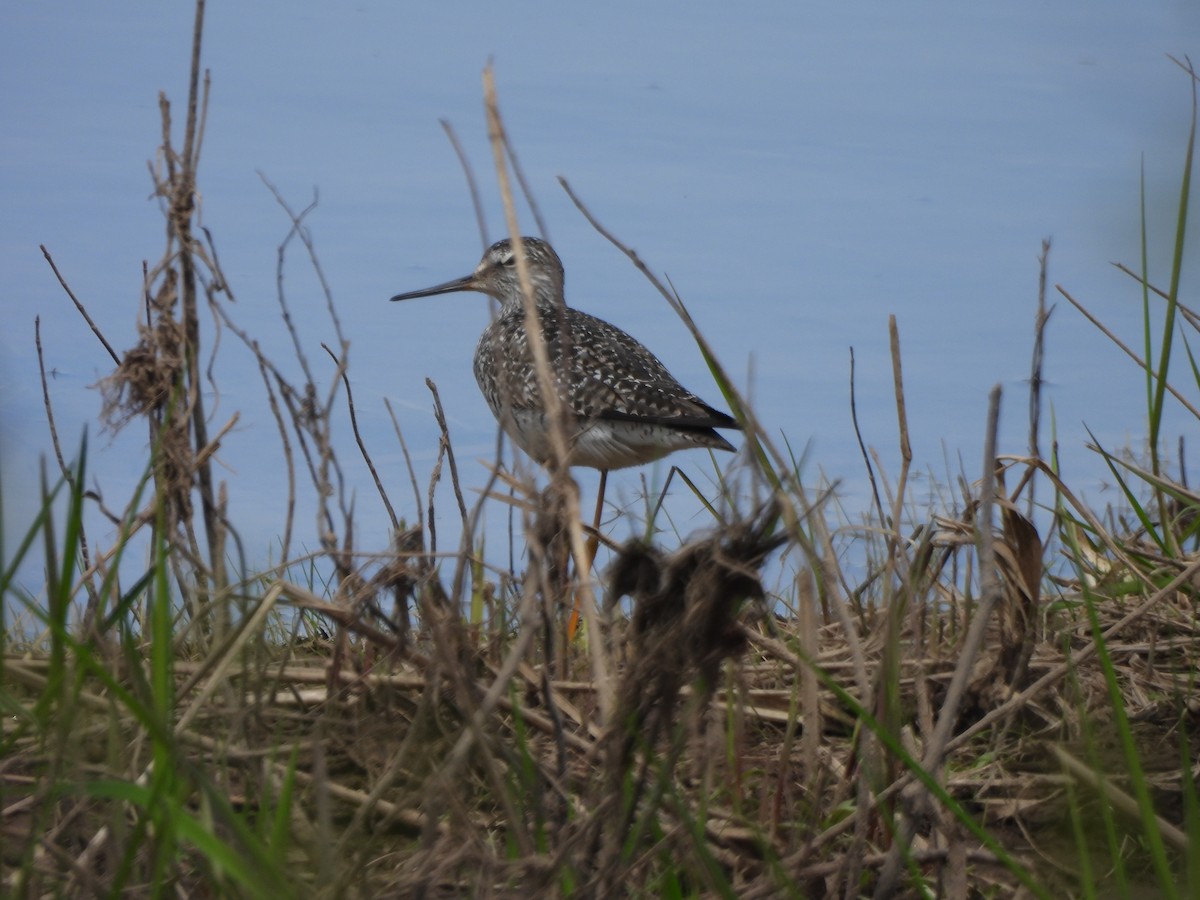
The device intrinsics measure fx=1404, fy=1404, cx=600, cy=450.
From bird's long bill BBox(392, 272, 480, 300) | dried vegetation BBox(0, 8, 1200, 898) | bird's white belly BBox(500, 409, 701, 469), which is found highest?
bird's long bill BBox(392, 272, 480, 300)

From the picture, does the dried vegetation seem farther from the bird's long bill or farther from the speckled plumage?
the bird's long bill

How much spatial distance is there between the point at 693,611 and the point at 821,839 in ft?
2.40

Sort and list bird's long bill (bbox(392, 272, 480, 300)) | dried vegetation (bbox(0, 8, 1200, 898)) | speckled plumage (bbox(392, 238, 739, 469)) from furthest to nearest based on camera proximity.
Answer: bird's long bill (bbox(392, 272, 480, 300)), speckled plumage (bbox(392, 238, 739, 469)), dried vegetation (bbox(0, 8, 1200, 898))

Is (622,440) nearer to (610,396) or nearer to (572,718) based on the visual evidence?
(610,396)

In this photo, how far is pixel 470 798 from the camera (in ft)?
8.66

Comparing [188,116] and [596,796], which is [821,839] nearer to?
[596,796]

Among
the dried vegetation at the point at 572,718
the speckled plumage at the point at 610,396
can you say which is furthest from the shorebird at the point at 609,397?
the dried vegetation at the point at 572,718

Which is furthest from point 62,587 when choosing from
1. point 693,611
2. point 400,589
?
point 693,611

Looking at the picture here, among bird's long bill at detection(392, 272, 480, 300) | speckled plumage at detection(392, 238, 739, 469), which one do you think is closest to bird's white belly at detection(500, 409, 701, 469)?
speckled plumage at detection(392, 238, 739, 469)

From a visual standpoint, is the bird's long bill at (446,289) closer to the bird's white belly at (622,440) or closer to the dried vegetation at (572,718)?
the bird's white belly at (622,440)

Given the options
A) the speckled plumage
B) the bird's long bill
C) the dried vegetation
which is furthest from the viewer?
the bird's long bill

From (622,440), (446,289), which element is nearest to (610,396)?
(622,440)

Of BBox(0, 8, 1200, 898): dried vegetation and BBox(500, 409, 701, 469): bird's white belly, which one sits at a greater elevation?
BBox(500, 409, 701, 469): bird's white belly

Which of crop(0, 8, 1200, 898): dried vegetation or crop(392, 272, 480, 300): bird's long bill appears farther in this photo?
crop(392, 272, 480, 300): bird's long bill
